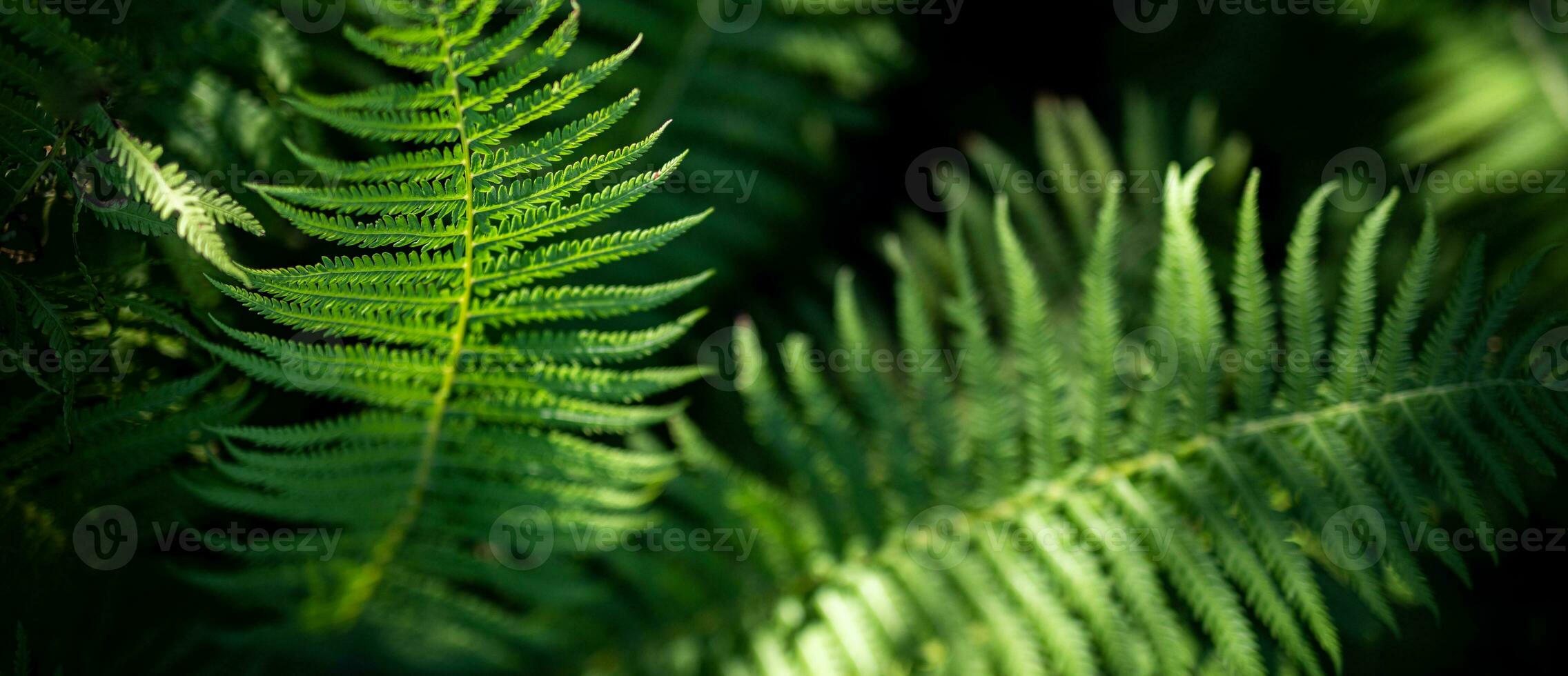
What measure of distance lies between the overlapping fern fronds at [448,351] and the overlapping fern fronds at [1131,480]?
0.79 feet

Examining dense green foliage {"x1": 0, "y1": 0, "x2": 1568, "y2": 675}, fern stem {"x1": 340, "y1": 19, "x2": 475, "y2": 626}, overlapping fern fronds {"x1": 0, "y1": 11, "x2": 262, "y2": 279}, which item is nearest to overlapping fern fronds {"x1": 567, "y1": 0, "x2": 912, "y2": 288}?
dense green foliage {"x1": 0, "y1": 0, "x2": 1568, "y2": 675}

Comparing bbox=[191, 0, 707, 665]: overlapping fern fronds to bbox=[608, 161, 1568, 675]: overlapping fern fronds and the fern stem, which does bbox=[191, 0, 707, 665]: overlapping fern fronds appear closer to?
the fern stem

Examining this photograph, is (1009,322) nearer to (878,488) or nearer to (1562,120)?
(878,488)

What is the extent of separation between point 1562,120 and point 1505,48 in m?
0.16

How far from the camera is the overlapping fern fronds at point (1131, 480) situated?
839 mm

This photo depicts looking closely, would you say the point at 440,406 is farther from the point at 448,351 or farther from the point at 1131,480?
the point at 1131,480

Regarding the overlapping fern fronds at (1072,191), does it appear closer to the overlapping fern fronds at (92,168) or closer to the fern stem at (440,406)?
the fern stem at (440,406)

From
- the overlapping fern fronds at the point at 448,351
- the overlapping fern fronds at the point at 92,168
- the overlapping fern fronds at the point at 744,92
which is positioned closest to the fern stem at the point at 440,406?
the overlapping fern fronds at the point at 448,351

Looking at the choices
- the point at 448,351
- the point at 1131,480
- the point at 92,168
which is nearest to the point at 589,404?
the point at 448,351

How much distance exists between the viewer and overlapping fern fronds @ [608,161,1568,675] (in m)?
0.84

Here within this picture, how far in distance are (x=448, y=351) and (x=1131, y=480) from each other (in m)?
0.78

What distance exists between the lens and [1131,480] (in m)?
0.99

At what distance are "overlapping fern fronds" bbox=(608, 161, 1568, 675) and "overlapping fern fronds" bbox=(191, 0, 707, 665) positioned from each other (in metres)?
0.24

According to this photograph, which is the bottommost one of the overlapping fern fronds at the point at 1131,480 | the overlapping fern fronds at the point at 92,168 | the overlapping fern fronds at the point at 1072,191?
the overlapping fern fronds at the point at 1131,480
